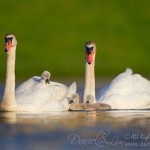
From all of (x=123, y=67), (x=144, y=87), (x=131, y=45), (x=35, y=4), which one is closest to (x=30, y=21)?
(x=35, y=4)

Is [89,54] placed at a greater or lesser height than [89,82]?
greater

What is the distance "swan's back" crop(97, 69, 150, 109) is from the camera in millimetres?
24266

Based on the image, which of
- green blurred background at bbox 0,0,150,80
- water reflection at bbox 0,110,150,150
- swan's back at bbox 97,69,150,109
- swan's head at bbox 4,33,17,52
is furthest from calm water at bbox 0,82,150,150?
green blurred background at bbox 0,0,150,80

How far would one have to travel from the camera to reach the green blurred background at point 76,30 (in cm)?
5628

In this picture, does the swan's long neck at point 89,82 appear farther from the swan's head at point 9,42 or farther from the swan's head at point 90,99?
the swan's head at point 9,42

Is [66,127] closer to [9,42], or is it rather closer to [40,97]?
[40,97]

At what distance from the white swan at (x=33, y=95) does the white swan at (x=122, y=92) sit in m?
0.79

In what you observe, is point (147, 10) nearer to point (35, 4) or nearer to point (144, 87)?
point (35, 4)

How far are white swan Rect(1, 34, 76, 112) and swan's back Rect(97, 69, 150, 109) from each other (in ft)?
3.11

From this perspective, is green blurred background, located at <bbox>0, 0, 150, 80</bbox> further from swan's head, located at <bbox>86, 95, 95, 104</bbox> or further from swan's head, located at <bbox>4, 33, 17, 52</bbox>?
swan's head, located at <bbox>4, 33, 17, 52</bbox>

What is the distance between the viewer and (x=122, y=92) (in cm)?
2459

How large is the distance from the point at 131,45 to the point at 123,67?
8331mm

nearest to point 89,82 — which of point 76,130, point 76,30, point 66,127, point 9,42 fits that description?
point 9,42

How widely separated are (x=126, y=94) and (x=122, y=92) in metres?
0.10
